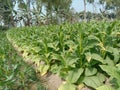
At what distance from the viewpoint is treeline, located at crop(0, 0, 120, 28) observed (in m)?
30.4

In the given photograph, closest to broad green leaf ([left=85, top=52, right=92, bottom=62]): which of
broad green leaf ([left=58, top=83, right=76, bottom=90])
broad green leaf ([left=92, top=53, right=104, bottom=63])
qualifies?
broad green leaf ([left=92, top=53, right=104, bottom=63])

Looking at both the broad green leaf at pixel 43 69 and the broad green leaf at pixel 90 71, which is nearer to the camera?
the broad green leaf at pixel 90 71

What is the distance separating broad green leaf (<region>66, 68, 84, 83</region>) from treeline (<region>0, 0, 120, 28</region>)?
20.2m

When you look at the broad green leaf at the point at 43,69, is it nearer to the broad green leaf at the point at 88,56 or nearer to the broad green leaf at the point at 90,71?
the broad green leaf at the point at 90,71

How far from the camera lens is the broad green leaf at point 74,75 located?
368 cm

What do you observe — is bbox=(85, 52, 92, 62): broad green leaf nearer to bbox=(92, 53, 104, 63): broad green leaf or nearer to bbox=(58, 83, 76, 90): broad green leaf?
bbox=(92, 53, 104, 63): broad green leaf

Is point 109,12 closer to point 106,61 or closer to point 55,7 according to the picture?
point 55,7

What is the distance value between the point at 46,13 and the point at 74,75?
27.6 metres

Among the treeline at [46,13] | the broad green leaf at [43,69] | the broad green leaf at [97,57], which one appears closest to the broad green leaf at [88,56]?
the broad green leaf at [97,57]

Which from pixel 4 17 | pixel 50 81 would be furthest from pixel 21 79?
pixel 4 17

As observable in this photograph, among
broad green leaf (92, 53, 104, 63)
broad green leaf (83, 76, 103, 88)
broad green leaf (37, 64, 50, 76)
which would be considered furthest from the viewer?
broad green leaf (37, 64, 50, 76)

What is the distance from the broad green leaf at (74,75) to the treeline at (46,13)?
2015cm

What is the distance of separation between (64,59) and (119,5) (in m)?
33.9

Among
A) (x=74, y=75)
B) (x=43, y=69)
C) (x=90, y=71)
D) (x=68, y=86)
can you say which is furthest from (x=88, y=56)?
(x=43, y=69)
